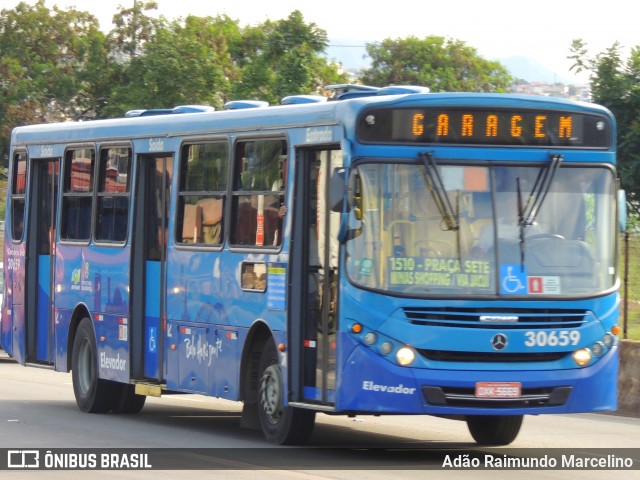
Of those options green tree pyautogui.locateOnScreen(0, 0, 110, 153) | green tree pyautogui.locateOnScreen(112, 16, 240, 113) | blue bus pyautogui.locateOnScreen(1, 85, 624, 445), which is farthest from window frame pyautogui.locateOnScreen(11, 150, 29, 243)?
green tree pyautogui.locateOnScreen(0, 0, 110, 153)

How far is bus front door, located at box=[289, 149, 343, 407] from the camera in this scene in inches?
480

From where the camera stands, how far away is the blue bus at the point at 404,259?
38.1ft

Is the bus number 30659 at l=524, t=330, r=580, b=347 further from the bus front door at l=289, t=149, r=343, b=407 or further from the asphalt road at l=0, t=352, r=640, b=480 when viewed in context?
the bus front door at l=289, t=149, r=343, b=407

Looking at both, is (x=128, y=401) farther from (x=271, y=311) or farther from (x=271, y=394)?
(x=271, y=311)

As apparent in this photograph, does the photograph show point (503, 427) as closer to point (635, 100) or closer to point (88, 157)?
point (88, 157)

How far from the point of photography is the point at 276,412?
13.0 meters

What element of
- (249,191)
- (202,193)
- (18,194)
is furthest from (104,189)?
(249,191)

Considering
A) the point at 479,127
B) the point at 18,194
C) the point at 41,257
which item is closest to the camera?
the point at 479,127

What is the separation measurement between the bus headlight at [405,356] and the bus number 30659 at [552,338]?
3.00 ft

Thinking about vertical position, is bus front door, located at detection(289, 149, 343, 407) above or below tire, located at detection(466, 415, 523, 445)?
above

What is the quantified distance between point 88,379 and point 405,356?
649cm

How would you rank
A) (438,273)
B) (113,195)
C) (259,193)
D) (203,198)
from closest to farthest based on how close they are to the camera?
(438,273)
(259,193)
(203,198)
(113,195)

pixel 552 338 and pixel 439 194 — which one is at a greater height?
pixel 439 194

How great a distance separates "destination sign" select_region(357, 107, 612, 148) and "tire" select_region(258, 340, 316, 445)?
234cm
